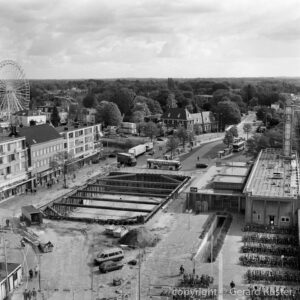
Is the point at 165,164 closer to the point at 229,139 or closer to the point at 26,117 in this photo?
the point at 229,139

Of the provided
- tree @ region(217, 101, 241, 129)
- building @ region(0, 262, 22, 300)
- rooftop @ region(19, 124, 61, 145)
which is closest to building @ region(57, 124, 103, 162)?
rooftop @ region(19, 124, 61, 145)

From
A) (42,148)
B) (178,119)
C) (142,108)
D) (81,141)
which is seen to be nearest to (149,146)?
(81,141)

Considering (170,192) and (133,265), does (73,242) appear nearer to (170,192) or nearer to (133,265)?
(133,265)

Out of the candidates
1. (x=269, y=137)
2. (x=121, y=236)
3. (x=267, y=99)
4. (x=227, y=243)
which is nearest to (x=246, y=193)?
(x=227, y=243)

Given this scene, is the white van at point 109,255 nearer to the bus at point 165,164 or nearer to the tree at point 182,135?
the bus at point 165,164

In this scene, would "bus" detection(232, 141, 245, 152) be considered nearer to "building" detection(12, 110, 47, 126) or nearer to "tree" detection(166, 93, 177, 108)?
"building" detection(12, 110, 47, 126)

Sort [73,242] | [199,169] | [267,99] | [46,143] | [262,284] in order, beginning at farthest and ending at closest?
[267,99], [199,169], [46,143], [73,242], [262,284]

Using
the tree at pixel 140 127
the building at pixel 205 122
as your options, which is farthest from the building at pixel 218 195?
the building at pixel 205 122
